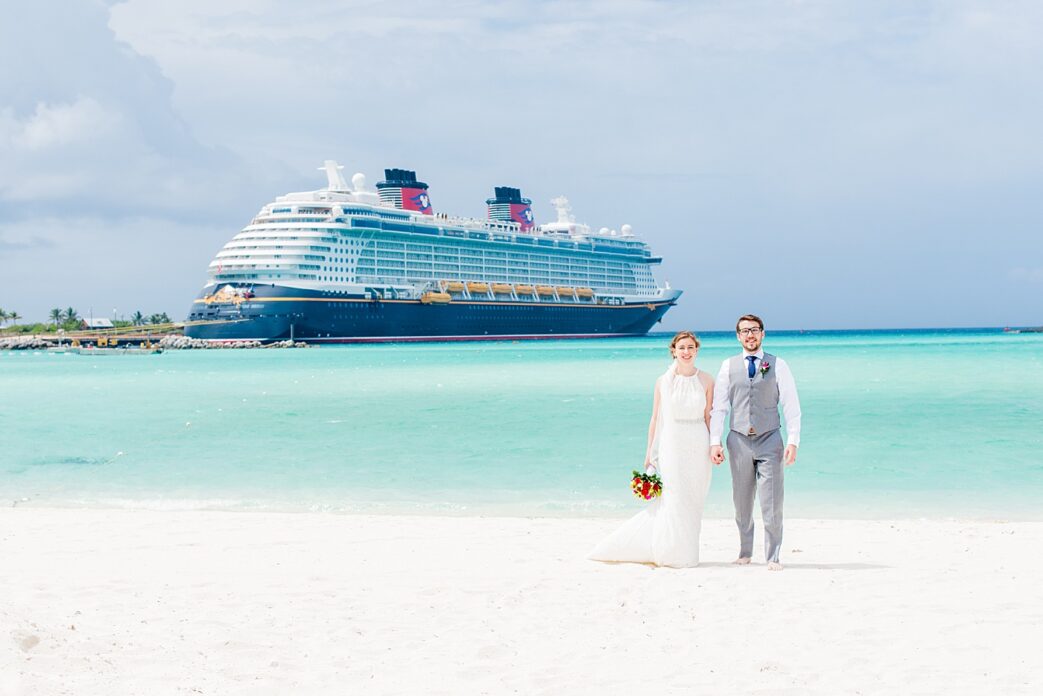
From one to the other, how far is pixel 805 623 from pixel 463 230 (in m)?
79.8

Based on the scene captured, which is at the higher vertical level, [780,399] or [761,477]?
[780,399]

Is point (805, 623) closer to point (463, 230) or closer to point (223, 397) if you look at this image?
point (223, 397)

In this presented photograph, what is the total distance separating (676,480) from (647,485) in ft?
0.55

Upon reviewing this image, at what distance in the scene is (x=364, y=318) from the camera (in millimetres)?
71562

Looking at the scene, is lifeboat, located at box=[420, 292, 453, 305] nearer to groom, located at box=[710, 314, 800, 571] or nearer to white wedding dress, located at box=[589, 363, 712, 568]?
white wedding dress, located at box=[589, 363, 712, 568]

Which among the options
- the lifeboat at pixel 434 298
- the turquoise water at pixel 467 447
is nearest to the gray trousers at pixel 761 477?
the turquoise water at pixel 467 447

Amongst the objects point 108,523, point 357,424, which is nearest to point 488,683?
point 108,523

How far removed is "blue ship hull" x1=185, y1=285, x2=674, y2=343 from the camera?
66.8 m

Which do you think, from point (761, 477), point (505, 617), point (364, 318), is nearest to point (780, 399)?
point (761, 477)

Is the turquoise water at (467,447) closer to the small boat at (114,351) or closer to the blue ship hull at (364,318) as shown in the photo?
the blue ship hull at (364,318)

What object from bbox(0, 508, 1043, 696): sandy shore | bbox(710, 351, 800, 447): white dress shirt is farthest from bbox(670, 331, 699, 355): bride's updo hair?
bbox(0, 508, 1043, 696): sandy shore

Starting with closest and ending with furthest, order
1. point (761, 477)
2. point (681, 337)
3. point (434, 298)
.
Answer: point (681, 337) → point (761, 477) → point (434, 298)

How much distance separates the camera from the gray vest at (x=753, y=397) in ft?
17.8

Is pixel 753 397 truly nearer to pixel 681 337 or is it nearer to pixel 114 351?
pixel 681 337
